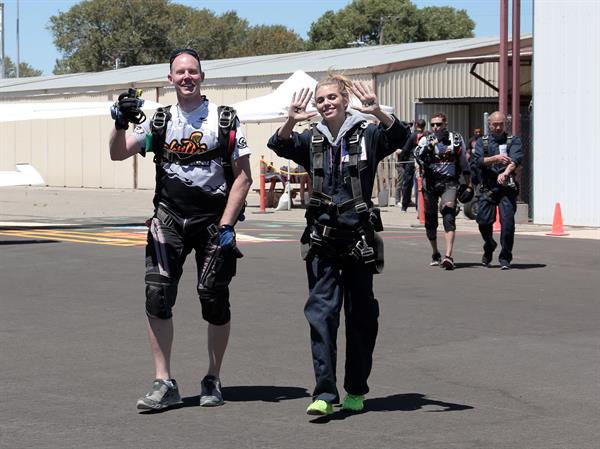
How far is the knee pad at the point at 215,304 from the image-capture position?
728 cm

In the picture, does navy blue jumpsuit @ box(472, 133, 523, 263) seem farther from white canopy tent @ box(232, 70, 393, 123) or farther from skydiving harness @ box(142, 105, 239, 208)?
white canopy tent @ box(232, 70, 393, 123)

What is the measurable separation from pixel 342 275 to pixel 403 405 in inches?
31.6

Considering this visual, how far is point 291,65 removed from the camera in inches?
1644

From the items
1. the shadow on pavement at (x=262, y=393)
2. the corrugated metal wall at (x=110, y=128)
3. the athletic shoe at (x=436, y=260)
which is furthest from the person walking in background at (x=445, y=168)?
the corrugated metal wall at (x=110, y=128)

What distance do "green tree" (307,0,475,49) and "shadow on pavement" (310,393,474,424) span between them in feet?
335

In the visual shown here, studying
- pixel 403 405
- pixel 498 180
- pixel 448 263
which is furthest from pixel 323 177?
pixel 498 180

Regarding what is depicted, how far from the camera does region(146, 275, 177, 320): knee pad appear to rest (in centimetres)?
723

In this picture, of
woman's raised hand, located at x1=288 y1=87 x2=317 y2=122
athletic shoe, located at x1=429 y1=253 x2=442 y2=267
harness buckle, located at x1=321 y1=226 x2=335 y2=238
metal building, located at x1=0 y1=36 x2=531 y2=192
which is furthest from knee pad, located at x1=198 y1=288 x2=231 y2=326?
metal building, located at x1=0 y1=36 x2=531 y2=192

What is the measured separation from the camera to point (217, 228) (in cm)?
730

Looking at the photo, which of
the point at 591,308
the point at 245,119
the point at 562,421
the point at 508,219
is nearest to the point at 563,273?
the point at 508,219

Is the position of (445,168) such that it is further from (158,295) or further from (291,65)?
(291,65)

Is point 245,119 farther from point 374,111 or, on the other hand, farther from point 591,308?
point 374,111

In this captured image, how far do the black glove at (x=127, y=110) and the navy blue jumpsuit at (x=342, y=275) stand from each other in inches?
28.5

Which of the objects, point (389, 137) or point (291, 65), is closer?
point (389, 137)
